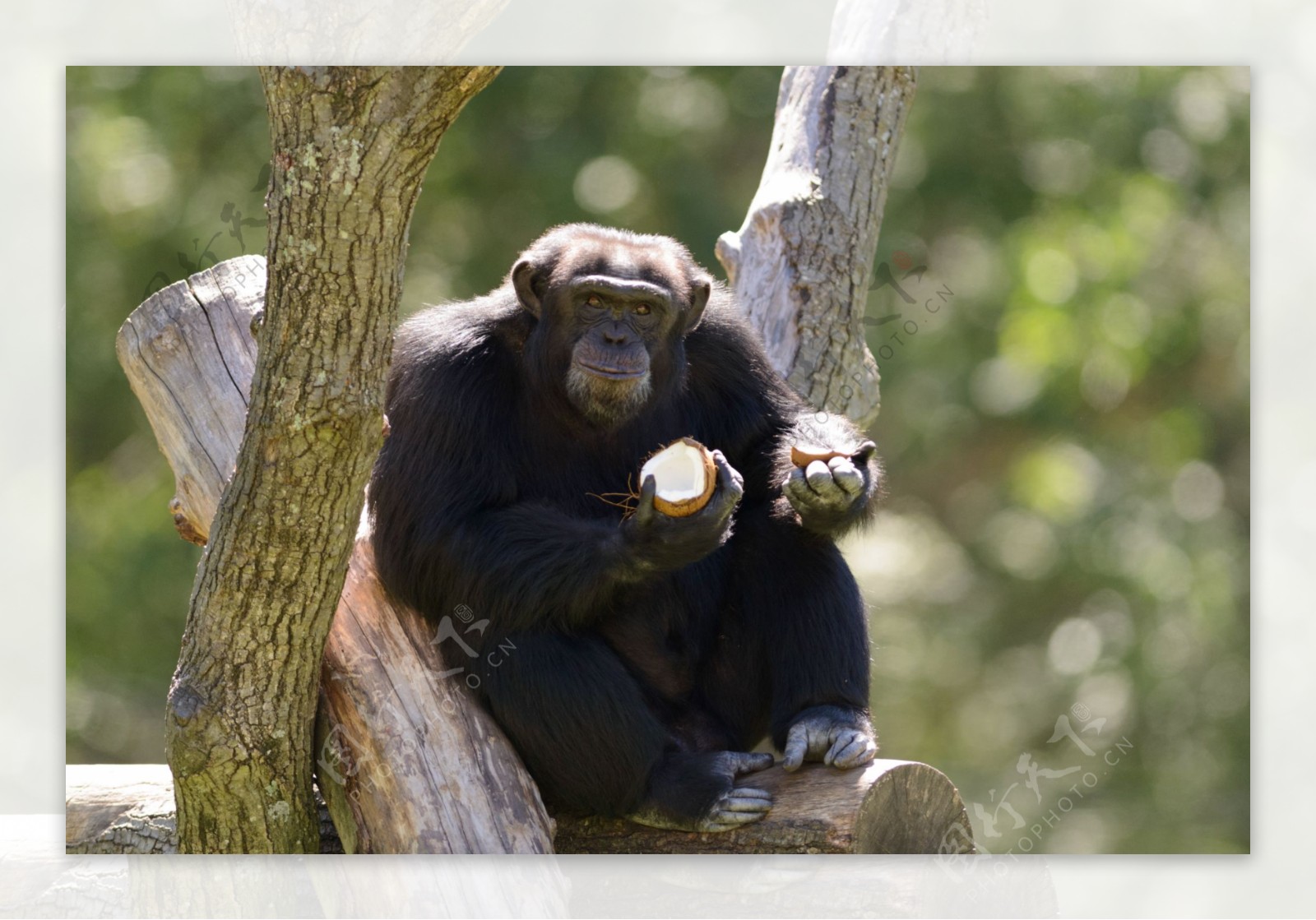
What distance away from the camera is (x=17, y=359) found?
4191mm

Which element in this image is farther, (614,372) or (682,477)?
(614,372)

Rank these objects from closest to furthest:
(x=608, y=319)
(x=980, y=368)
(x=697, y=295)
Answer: (x=608, y=319)
(x=697, y=295)
(x=980, y=368)

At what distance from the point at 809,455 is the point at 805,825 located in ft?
3.24

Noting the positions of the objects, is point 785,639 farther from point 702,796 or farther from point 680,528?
point 680,528

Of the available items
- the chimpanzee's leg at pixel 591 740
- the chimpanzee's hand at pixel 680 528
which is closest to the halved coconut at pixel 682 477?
the chimpanzee's hand at pixel 680 528

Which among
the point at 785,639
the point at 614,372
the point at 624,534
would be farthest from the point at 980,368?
the point at 624,534

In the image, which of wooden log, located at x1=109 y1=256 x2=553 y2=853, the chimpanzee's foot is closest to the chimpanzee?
the chimpanzee's foot

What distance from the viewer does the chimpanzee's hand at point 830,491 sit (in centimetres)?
396

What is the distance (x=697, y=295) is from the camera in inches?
172

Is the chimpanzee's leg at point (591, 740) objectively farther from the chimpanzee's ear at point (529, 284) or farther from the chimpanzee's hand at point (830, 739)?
the chimpanzee's ear at point (529, 284)

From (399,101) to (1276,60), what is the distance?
271cm

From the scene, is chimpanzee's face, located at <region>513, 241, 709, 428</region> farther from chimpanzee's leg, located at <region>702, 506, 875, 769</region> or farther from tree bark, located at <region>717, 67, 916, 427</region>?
tree bark, located at <region>717, 67, 916, 427</region>

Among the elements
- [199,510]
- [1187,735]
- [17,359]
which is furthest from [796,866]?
[1187,735]

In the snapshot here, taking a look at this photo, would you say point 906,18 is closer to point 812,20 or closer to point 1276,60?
point 812,20
